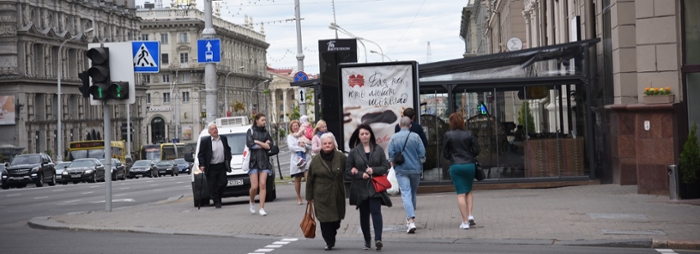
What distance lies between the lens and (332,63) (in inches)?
891

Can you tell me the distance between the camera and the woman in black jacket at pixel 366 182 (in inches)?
515

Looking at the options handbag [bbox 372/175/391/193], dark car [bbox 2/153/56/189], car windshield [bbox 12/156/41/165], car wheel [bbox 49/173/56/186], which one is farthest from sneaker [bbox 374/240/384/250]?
car wheel [bbox 49/173/56/186]

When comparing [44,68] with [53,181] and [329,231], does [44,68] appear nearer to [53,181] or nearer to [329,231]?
[53,181]

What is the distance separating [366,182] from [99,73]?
8410 mm

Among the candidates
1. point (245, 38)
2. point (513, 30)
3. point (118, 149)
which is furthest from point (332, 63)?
point (245, 38)

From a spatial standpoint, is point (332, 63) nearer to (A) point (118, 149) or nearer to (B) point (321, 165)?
(B) point (321, 165)

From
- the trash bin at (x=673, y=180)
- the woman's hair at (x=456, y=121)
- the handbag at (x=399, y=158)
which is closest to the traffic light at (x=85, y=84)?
the handbag at (x=399, y=158)

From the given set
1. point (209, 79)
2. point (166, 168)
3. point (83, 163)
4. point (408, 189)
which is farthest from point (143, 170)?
point (408, 189)

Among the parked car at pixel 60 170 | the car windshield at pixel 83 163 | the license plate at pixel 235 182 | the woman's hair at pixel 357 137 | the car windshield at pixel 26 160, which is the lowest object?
the parked car at pixel 60 170

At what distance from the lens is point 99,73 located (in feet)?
65.1

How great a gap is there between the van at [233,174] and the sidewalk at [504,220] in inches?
35.4

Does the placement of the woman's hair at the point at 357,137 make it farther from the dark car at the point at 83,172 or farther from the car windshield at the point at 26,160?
the dark car at the point at 83,172

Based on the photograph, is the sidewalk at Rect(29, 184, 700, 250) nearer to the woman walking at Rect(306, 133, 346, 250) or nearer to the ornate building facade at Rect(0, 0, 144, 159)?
the woman walking at Rect(306, 133, 346, 250)

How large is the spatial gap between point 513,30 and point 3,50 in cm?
4748
